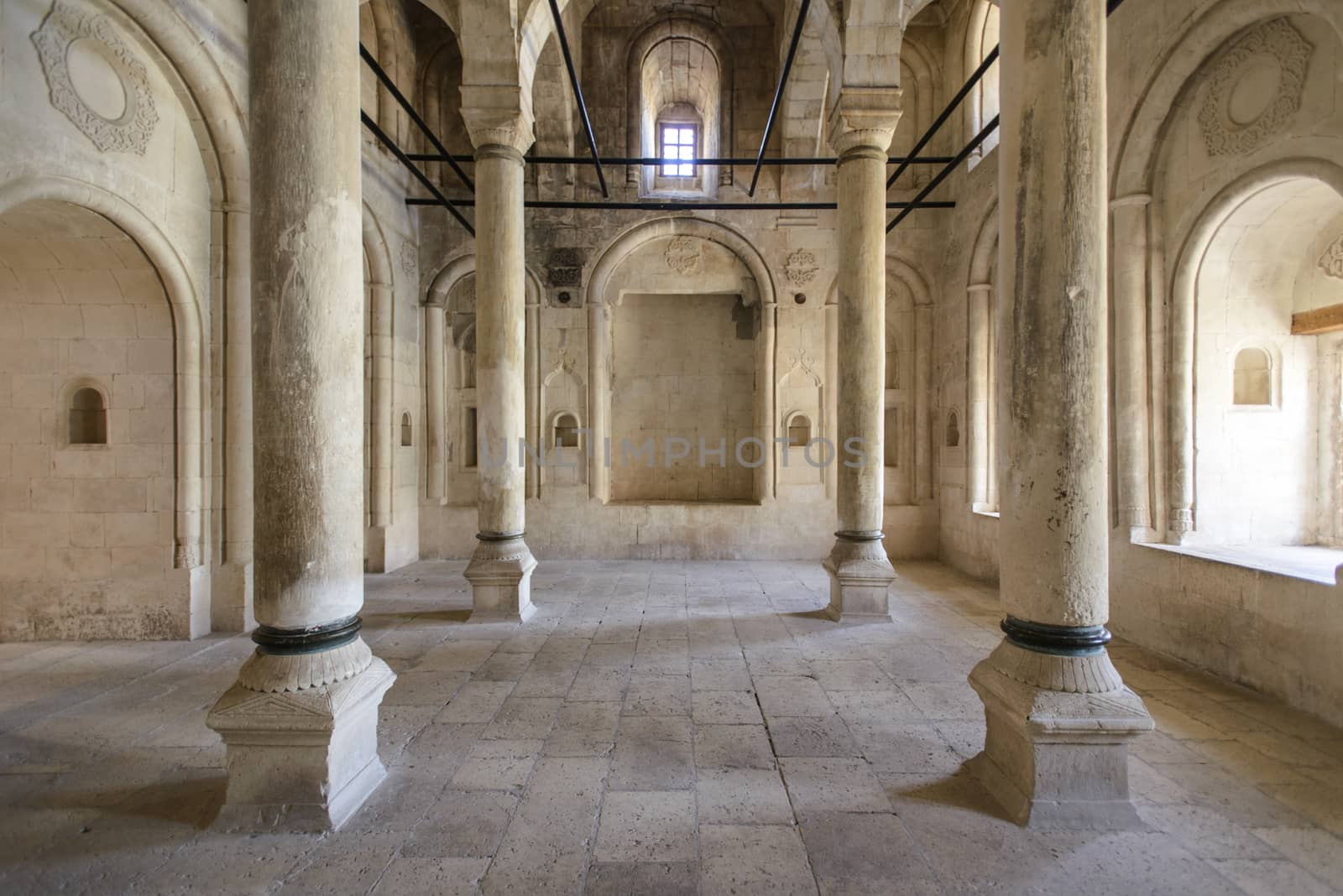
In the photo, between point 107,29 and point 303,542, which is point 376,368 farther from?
point 303,542

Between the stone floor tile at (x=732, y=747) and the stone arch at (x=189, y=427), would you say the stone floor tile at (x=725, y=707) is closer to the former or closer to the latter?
the stone floor tile at (x=732, y=747)

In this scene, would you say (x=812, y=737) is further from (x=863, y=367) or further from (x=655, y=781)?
(x=863, y=367)

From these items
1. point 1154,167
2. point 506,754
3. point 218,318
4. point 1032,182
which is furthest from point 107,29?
point 1154,167

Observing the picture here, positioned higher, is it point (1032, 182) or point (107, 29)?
point (107, 29)

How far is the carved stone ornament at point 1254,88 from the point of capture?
4.45 meters

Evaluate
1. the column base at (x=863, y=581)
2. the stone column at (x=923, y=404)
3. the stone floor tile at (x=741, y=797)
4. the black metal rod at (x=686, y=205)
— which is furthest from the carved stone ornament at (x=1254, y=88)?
the stone floor tile at (x=741, y=797)

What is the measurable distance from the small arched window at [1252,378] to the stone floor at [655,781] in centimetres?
250

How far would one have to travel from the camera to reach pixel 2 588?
564 cm

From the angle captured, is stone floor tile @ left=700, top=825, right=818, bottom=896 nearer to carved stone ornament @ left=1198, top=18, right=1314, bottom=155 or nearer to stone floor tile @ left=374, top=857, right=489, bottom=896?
stone floor tile @ left=374, top=857, right=489, bottom=896

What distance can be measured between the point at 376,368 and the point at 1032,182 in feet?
27.9

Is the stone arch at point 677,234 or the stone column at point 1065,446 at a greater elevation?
the stone arch at point 677,234

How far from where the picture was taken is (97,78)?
16.1ft

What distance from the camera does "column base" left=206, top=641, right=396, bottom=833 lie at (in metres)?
2.86

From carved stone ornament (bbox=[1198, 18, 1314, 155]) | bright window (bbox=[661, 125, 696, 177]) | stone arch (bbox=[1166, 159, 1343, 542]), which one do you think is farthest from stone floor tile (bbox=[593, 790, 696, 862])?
bright window (bbox=[661, 125, 696, 177])
